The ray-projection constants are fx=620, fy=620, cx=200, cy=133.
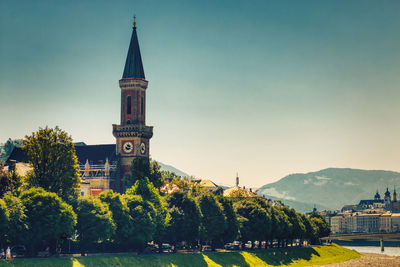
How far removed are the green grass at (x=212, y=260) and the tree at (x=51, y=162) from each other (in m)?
16.5

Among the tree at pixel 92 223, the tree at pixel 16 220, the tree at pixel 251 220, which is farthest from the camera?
the tree at pixel 251 220

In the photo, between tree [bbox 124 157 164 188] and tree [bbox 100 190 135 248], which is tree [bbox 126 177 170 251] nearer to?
tree [bbox 100 190 135 248]

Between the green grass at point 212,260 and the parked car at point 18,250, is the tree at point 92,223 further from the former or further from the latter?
the parked car at point 18,250

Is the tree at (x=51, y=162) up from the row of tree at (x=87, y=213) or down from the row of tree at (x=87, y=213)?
up

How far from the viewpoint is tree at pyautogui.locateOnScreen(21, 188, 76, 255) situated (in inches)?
4114

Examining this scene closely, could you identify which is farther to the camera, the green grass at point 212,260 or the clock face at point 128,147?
the clock face at point 128,147

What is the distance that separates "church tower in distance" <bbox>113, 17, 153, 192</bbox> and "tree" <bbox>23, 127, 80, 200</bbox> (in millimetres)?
71080

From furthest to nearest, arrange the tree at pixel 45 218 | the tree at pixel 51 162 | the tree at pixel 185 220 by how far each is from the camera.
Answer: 1. the tree at pixel 185 220
2. the tree at pixel 51 162
3. the tree at pixel 45 218

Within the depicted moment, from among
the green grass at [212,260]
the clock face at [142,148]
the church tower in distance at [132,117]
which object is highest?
the church tower in distance at [132,117]

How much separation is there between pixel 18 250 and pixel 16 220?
33.9 feet

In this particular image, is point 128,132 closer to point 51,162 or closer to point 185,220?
point 185,220

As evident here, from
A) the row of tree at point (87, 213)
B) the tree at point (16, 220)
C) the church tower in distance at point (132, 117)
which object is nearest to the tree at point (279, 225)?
the row of tree at point (87, 213)

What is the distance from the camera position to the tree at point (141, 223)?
123 meters

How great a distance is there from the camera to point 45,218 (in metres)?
106
